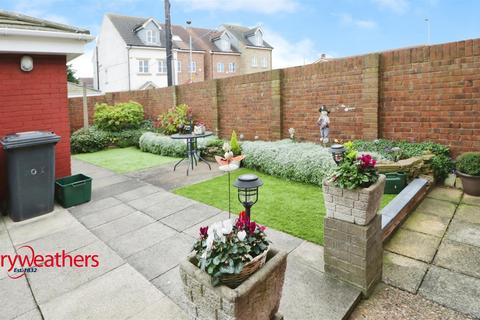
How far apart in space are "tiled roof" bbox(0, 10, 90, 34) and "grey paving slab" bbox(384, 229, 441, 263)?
5.99 m

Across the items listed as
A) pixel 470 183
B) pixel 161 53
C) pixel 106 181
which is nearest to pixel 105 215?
pixel 106 181

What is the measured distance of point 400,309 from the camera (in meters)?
2.49

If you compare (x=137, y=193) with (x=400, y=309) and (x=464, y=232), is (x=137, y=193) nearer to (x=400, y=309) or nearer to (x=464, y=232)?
(x=400, y=309)

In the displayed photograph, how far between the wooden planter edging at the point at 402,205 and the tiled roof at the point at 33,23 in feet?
19.0

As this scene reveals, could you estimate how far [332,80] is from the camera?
709 centimetres

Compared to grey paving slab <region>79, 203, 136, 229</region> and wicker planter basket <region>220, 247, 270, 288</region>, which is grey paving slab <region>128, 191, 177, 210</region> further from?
wicker planter basket <region>220, 247, 270, 288</region>

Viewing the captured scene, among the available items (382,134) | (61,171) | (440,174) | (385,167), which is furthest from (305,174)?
(61,171)

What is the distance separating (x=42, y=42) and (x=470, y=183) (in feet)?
24.6

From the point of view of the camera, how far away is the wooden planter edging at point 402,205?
11.9 feet

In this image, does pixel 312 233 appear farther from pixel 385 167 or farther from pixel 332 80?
pixel 332 80

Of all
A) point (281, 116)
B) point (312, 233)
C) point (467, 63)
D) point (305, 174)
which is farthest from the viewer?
point (281, 116)

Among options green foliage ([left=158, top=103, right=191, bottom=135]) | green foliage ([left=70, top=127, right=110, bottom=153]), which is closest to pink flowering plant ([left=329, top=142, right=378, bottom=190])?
green foliage ([left=158, top=103, right=191, bottom=135])

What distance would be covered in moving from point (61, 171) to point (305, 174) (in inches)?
189

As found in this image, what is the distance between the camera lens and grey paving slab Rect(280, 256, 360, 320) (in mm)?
2410
